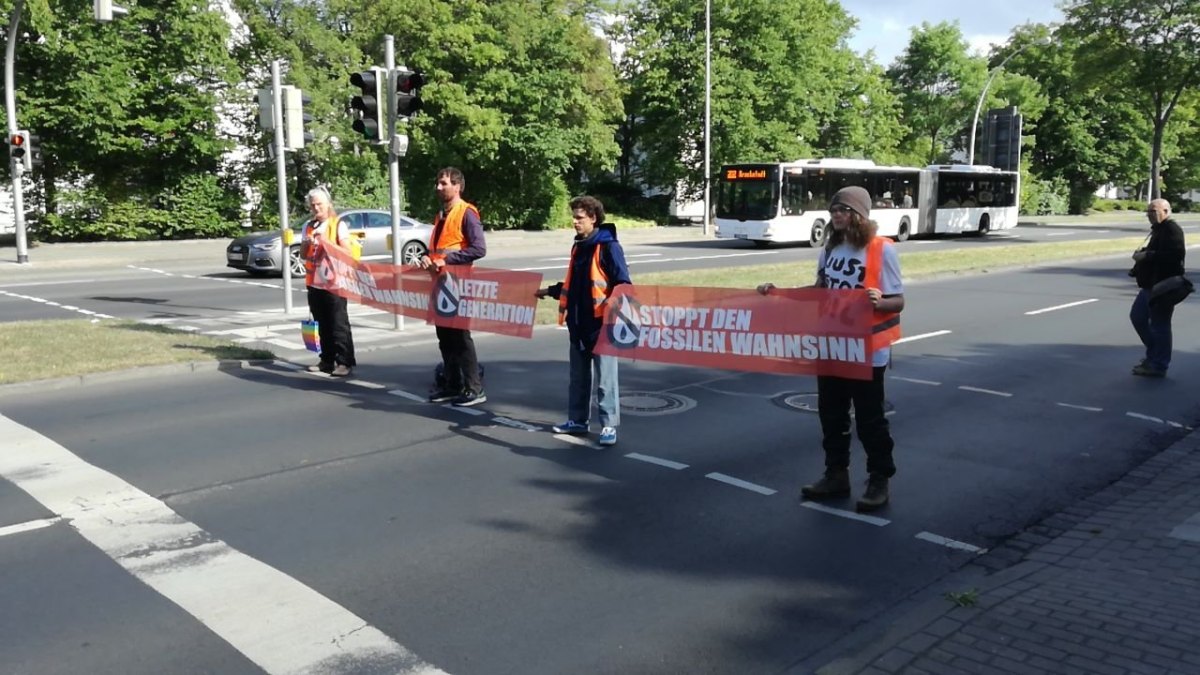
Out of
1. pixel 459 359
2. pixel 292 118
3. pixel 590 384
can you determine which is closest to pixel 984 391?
pixel 590 384

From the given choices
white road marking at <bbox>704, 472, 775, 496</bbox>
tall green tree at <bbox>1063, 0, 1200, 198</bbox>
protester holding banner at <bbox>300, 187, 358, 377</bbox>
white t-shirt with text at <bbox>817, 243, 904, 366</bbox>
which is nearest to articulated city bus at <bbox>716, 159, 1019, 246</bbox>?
tall green tree at <bbox>1063, 0, 1200, 198</bbox>

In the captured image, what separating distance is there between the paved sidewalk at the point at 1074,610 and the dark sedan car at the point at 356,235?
15959 millimetres

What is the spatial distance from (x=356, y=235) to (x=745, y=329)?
14381 mm

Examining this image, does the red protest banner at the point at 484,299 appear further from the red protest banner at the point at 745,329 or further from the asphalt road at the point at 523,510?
the red protest banner at the point at 745,329

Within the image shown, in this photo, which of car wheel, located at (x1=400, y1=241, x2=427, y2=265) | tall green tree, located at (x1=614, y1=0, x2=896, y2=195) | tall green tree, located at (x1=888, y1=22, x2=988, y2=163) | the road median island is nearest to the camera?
the road median island

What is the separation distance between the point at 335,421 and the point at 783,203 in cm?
2602

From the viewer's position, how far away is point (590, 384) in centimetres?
739

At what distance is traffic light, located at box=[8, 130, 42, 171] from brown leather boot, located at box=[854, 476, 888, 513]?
78.7 feet

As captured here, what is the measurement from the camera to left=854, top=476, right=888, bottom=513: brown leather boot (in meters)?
5.67

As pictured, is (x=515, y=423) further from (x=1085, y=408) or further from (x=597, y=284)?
(x=1085, y=408)

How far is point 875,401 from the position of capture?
5.59 meters

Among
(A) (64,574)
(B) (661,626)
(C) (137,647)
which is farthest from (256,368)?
(B) (661,626)

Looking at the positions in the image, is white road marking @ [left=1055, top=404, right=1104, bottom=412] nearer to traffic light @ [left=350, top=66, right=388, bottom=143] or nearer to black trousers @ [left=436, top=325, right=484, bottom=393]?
black trousers @ [left=436, top=325, right=484, bottom=393]

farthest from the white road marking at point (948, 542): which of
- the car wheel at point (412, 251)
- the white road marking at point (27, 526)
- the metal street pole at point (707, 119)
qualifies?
the metal street pole at point (707, 119)
